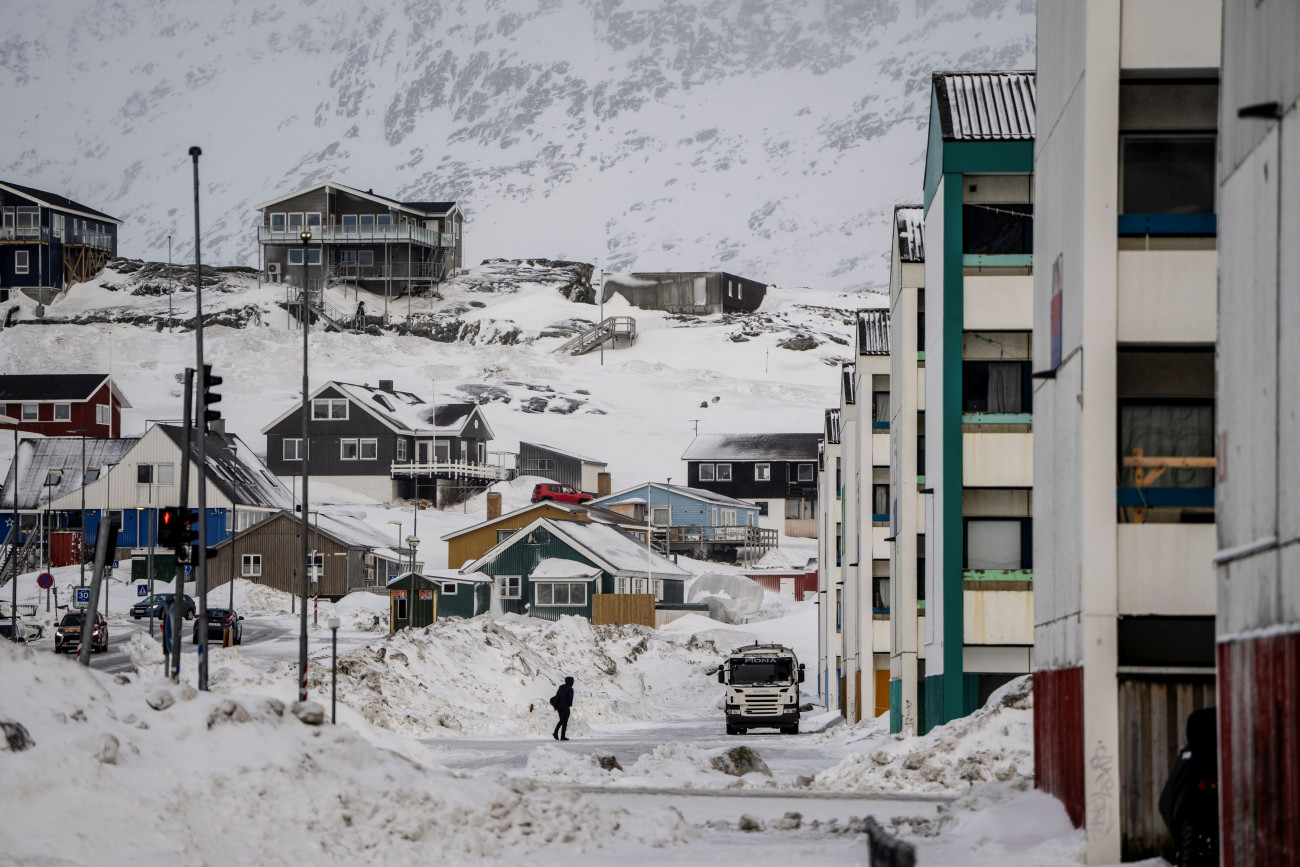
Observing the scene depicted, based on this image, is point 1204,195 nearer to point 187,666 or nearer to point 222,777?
point 222,777

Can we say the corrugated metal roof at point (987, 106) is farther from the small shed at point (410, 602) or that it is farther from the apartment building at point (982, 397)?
the small shed at point (410, 602)

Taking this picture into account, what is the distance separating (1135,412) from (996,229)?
1455 cm

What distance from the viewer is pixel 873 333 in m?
46.3

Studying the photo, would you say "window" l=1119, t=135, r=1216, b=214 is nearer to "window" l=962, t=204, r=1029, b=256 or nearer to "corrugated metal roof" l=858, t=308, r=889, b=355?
"window" l=962, t=204, r=1029, b=256

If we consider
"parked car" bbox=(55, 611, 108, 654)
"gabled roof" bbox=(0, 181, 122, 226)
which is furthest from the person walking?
"gabled roof" bbox=(0, 181, 122, 226)

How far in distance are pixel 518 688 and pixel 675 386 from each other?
11025 centimetres

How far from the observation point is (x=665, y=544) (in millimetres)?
104938

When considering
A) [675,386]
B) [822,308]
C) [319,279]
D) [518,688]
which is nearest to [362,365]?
[319,279]

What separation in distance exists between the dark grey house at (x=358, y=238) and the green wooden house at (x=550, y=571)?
7457cm

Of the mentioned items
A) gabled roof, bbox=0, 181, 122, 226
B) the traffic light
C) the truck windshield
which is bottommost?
the truck windshield

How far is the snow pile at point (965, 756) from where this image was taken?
26.0 meters

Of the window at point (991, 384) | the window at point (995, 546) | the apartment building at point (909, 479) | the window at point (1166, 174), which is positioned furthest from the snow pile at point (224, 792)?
the apartment building at point (909, 479)

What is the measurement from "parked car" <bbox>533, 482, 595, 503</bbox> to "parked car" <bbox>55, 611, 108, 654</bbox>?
4610 centimetres

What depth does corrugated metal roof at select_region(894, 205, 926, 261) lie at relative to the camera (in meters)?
37.6
